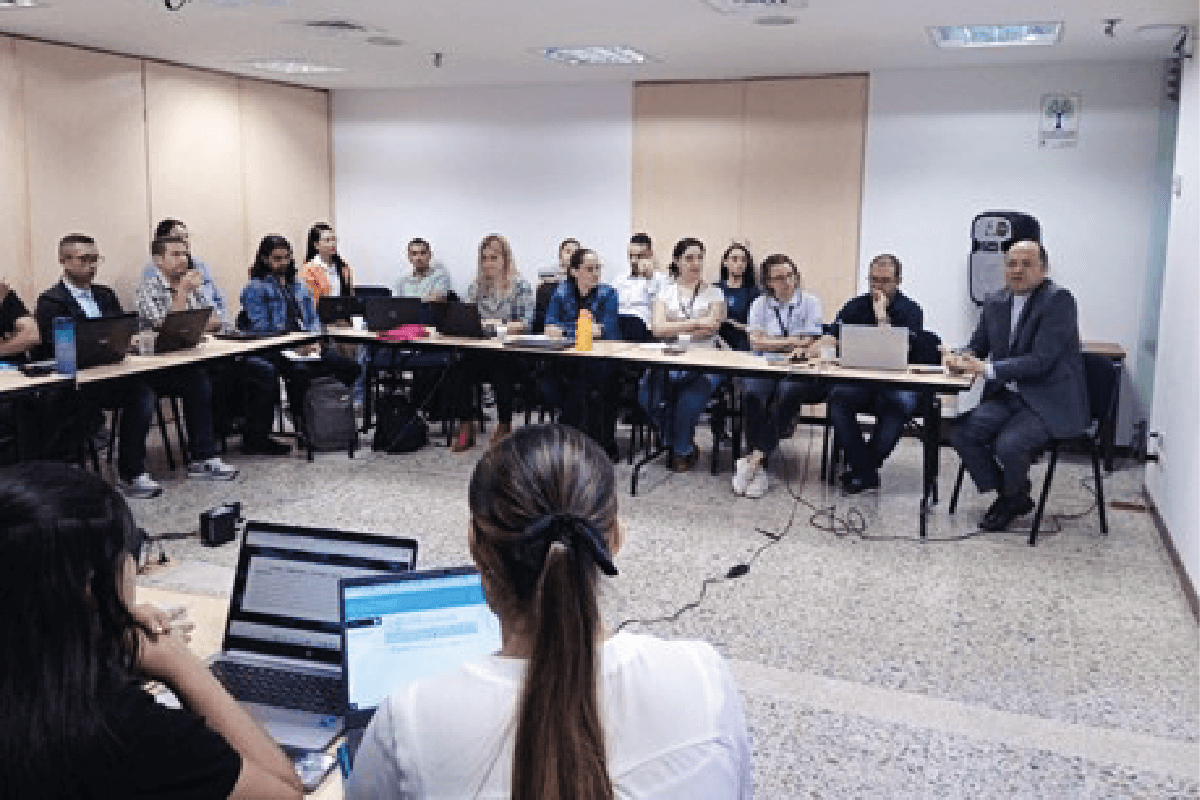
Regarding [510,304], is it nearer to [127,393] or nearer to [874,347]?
[127,393]

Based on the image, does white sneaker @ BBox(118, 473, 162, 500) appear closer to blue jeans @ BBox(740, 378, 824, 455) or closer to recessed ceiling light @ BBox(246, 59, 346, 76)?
blue jeans @ BBox(740, 378, 824, 455)

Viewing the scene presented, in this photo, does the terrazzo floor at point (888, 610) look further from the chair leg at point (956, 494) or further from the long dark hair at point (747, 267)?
the long dark hair at point (747, 267)

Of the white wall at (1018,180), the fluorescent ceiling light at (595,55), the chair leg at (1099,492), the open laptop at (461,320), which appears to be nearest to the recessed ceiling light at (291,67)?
Answer: the fluorescent ceiling light at (595,55)

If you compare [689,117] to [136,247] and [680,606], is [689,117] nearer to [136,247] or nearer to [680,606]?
[136,247]

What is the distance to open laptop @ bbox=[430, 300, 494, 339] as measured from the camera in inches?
248

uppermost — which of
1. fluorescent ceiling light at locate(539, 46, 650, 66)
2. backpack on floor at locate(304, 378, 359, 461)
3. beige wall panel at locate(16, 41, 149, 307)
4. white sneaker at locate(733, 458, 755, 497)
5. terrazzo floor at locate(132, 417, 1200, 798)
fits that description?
fluorescent ceiling light at locate(539, 46, 650, 66)

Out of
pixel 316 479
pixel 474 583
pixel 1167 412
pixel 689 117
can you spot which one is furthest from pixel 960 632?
pixel 689 117

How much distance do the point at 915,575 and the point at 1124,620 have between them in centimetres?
82

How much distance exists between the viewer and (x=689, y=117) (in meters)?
7.95

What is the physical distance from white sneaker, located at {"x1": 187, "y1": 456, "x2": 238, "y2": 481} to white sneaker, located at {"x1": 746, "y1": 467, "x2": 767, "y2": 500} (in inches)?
115

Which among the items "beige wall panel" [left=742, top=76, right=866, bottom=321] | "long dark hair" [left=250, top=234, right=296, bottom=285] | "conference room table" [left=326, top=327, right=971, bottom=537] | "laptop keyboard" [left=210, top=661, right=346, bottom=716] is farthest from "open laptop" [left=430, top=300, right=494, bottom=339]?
"laptop keyboard" [left=210, top=661, right=346, bottom=716]

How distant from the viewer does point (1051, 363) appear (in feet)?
16.0

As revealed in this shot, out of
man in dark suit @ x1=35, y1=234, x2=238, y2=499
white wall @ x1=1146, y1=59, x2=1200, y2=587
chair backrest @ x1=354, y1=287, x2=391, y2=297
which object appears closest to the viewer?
white wall @ x1=1146, y1=59, x2=1200, y2=587

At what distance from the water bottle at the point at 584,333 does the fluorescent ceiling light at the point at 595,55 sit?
193 cm
